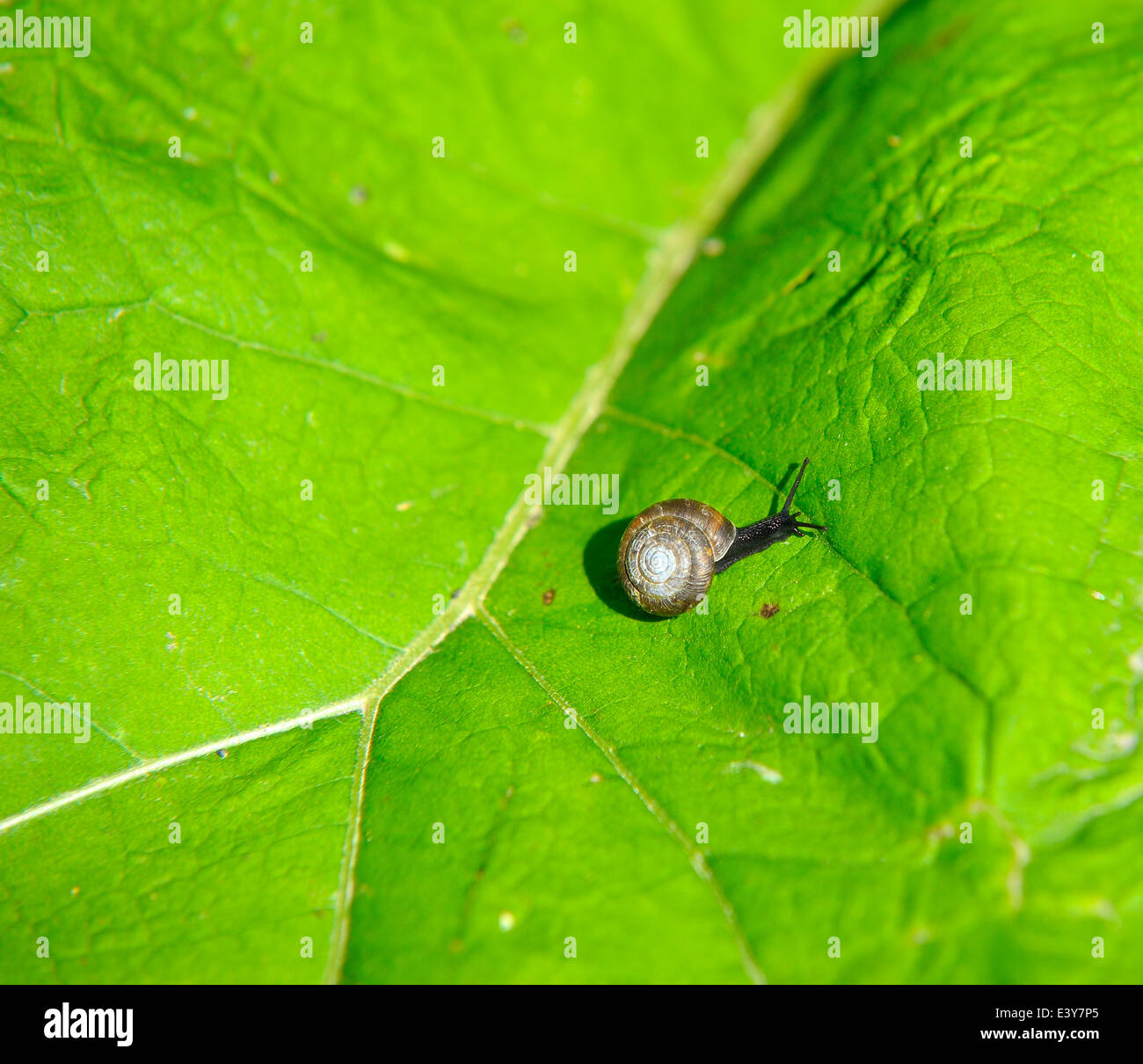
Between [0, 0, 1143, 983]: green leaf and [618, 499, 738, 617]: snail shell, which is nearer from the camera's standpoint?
[0, 0, 1143, 983]: green leaf

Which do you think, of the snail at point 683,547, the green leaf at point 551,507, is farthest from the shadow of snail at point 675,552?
the green leaf at point 551,507

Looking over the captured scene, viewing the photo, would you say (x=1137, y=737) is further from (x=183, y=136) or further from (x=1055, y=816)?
(x=183, y=136)

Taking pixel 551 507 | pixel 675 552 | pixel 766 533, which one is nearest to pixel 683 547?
pixel 675 552

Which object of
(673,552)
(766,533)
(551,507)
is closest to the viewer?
(673,552)

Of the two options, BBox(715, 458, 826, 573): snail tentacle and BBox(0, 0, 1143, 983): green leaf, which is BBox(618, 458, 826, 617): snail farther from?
BBox(0, 0, 1143, 983): green leaf

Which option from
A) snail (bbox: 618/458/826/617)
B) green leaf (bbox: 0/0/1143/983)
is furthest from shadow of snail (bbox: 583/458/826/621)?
green leaf (bbox: 0/0/1143/983)

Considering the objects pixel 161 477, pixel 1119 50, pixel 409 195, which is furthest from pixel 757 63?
pixel 161 477

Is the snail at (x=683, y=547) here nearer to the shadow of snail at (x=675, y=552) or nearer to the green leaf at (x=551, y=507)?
the shadow of snail at (x=675, y=552)

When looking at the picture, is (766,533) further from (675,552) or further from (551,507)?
(551,507)
